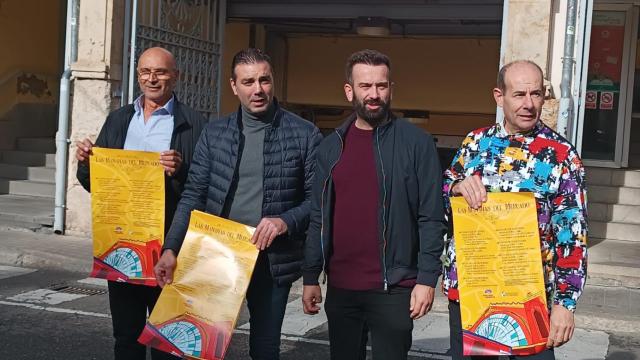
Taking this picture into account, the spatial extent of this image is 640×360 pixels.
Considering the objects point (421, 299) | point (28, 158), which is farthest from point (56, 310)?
point (28, 158)

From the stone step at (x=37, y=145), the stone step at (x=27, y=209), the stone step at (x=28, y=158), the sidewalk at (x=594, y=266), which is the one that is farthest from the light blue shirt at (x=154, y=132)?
the stone step at (x=37, y=145)

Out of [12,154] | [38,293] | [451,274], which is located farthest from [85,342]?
[12,154]

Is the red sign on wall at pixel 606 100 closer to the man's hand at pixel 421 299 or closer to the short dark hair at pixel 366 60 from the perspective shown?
the short dark hair at pixel 366 60

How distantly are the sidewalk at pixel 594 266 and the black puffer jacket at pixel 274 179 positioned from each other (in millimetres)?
3841

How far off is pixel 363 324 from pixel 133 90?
21.3 ft

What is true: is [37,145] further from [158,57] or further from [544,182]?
[544,182]

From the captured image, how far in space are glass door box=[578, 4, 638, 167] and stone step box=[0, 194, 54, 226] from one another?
22.8ft

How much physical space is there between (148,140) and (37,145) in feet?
30.5

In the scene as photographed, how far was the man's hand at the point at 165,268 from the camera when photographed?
381cm

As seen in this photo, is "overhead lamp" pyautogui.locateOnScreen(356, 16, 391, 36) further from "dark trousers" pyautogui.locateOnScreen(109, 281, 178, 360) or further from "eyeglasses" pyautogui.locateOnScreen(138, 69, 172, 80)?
"dark trousers" pyautogui.locateOnScreen(109, 281, 178, 360)

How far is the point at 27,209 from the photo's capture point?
35.2 ft

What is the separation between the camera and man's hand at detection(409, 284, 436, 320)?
341 cm

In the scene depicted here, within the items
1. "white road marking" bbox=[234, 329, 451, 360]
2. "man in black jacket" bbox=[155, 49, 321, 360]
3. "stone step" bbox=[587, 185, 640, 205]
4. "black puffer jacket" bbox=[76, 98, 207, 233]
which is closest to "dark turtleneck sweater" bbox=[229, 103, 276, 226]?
"man in black jacket" bbox=[155, 49, 321, 360]

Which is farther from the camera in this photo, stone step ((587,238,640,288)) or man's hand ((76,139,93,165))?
stone step ((587,238,640,288))
